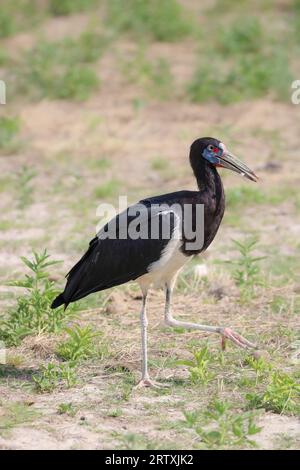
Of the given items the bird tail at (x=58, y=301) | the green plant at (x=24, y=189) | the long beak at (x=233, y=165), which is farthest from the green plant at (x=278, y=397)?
the green plant at (x=24, y=189)

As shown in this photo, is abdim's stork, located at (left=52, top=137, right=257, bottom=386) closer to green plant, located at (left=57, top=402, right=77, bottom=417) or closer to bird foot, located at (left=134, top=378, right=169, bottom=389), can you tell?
bird foot, located at (left=134, top=378, right=169, bottom=389)

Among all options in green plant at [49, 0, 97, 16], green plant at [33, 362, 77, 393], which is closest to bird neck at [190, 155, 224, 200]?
green plant at [33, 362, 77, 393]

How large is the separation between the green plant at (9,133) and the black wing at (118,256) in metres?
4.80

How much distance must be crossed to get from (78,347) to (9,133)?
17.2 ft

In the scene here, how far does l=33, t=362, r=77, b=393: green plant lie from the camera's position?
6086 mm

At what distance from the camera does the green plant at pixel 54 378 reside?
609 cm

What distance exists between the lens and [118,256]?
642 cm

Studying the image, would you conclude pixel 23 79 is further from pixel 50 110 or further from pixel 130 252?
pixel 130 252

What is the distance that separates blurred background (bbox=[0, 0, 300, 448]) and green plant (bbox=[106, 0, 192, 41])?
0.02 metres

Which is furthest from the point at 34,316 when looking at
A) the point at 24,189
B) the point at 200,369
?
the point at 24,189

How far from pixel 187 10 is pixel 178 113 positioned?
133 inches

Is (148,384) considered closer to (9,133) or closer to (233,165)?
(233,165)

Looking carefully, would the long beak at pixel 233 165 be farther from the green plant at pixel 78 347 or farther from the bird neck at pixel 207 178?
the green plant at pixel 78 347

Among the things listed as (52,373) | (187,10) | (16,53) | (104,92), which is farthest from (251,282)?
(187,10)
